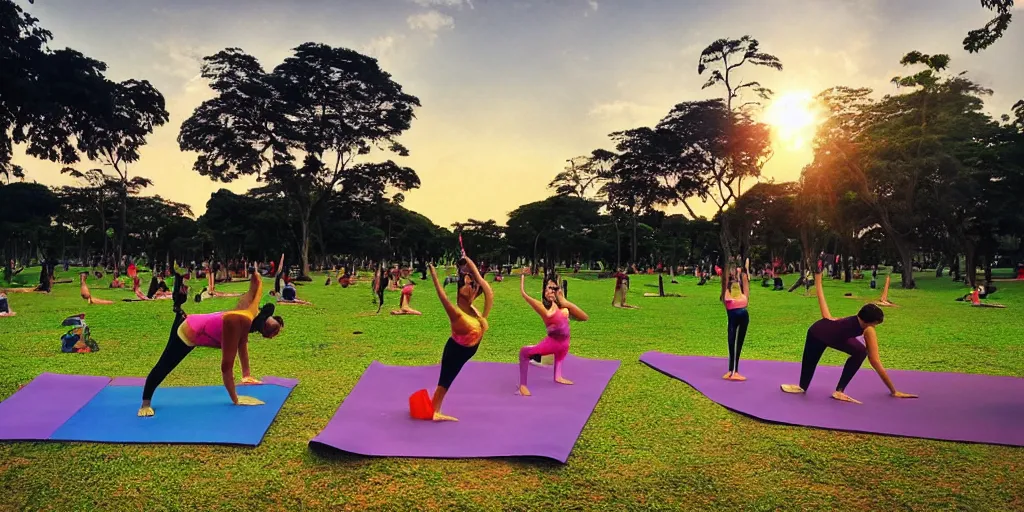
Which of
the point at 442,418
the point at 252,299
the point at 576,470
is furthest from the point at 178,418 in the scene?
the point at 576,470

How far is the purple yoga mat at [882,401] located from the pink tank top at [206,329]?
651 cm

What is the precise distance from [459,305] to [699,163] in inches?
1566

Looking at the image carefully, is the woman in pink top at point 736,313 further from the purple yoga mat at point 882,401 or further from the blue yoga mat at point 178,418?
the blue yoga mat at point 178,418

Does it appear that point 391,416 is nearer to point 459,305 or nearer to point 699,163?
point 459,305

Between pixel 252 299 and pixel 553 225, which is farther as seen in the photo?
pixel 553 225

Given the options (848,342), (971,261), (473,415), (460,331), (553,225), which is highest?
(553,225)

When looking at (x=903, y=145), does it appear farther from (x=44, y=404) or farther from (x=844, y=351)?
(x=44, y=404)

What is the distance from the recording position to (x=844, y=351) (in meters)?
7.99

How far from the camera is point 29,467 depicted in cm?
604

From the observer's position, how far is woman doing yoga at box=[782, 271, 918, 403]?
784cm

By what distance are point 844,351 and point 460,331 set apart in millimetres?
5087

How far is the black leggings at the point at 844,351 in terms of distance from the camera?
314 inches

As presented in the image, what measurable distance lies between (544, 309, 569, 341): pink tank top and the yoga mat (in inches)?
29.5

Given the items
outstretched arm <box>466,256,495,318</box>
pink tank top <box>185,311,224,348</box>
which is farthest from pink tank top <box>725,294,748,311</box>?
pink tank top <box>185,311,224,348</box>
